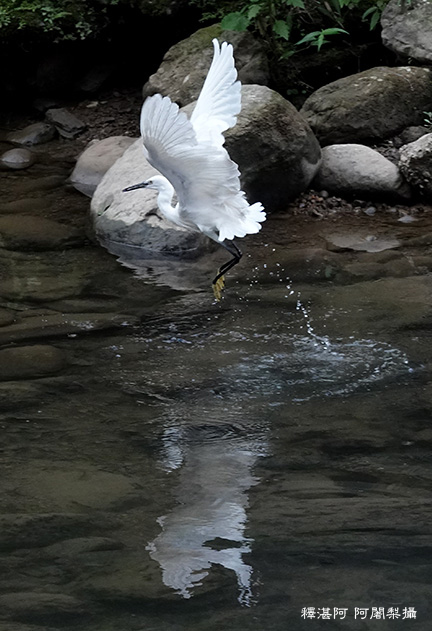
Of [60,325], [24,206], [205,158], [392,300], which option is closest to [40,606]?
[205,158]

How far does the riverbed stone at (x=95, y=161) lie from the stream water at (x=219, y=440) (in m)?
1.33

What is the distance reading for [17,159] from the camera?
26.2 feet

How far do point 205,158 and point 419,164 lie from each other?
2.93 meters

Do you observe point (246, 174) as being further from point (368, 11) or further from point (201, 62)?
point (368, 11)

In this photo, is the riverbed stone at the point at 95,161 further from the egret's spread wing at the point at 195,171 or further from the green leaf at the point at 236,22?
the egret's spread wing at the point at 195,171

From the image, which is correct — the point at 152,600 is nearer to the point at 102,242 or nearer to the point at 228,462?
the point at 228,462

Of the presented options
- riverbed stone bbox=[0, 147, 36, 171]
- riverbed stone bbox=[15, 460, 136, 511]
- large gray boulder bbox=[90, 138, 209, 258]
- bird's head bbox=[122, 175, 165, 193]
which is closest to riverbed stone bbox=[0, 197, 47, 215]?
large gray boulder bbox=[90, 138, 209, 258]

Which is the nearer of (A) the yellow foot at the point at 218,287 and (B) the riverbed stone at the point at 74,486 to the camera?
(B) the riverbed stone at the point at 74,486

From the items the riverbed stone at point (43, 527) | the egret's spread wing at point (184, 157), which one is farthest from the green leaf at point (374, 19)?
the riverbed stone at point (43, 527)

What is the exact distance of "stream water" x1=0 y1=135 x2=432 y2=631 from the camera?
8.63ft

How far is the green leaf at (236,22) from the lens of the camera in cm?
712

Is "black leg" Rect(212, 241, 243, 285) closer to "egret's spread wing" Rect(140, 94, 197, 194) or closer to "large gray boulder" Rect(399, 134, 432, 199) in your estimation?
"egret's spread wing" Rect(140, 94, 197, 194)

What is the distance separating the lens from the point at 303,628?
247 centimetres

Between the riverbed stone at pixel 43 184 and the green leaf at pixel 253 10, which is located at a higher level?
the green leaf at pixel 253 10
